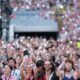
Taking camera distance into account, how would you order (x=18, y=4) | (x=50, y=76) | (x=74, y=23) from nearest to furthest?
(x=50, y=76), (x=74, y=23), (x=18, y=4)

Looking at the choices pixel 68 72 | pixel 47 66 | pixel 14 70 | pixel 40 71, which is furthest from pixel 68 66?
pixel 14 70

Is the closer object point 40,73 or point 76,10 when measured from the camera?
point 40,73

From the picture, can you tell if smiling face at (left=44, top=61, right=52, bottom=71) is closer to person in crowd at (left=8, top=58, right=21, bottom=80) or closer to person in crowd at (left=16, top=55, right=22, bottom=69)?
person in crowd at (left=8, top=58, right=21, bottom=80)

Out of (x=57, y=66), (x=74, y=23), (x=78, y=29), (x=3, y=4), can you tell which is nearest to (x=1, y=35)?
(x=3, y=4)

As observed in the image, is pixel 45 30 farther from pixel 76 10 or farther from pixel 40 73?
pixel 40 73

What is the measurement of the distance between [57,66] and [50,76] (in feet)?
5.18

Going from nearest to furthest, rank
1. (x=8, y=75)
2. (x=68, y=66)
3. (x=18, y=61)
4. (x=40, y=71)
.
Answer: (x=68, y=66), (x=8, y=75), (x=40, y=71), (x=18, y=61)

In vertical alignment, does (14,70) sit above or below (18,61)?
above

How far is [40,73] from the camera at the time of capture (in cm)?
1309

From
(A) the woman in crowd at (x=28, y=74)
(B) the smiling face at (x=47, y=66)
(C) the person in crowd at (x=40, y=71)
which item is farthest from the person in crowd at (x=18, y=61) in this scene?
(B) the smiling face at (x=47, y=66)

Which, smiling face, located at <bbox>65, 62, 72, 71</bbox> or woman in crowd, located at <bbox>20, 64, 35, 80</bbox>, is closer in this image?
smiling face, located at <bbox>65, 62, 72, 71</bbox>

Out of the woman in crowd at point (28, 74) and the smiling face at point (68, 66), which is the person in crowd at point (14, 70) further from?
the smiling face at point (68, 66)

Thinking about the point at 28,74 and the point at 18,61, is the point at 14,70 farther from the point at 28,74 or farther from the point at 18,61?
the point at 18,61

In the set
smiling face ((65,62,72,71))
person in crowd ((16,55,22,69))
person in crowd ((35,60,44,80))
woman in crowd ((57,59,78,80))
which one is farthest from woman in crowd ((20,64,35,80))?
person in crowd ((16,55,22,69))
